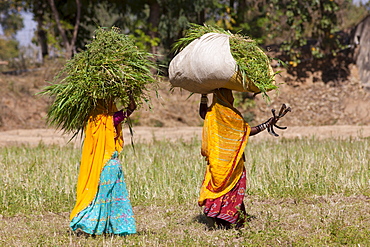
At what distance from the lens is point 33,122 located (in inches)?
786

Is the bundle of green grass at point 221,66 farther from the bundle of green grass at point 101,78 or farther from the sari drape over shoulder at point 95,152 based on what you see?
the sari drape over shoulder at point 95,152

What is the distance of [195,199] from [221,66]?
2.45 m

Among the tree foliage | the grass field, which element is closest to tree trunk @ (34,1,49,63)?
the tree foliage

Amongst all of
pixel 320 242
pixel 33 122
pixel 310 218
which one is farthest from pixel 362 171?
pixel 33 122

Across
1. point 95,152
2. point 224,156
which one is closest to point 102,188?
point 95,152

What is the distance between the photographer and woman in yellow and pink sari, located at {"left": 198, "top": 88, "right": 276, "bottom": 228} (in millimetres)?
5711

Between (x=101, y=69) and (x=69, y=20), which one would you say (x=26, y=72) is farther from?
(x=101, y=69)

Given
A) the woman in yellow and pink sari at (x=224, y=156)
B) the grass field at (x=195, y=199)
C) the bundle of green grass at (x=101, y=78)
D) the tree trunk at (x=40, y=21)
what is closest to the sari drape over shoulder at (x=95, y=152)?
the bundle of green grass at (x=101, y=78)

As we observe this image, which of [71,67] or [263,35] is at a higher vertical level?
[263,35]

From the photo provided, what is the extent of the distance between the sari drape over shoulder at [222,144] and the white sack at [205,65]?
0.24 metres

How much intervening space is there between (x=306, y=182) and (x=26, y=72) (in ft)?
61.6

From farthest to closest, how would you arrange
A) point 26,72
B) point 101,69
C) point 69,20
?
1. point 26,72
2. point 69,20
3. point 101,69

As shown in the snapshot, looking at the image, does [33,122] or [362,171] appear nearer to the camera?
[362,171]

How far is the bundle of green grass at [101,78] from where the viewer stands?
540 centimetres
